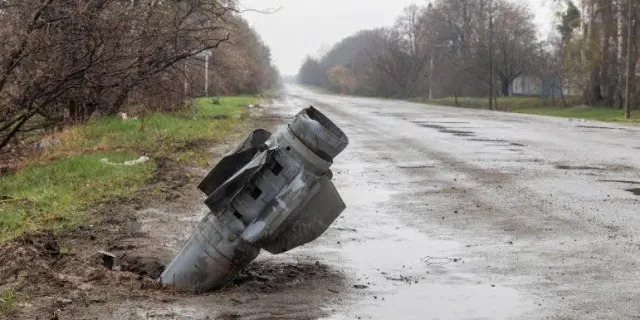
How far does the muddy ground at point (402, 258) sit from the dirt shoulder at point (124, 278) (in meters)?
0.01

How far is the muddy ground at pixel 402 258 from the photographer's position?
4746 millimetres

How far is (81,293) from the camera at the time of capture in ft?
16.2

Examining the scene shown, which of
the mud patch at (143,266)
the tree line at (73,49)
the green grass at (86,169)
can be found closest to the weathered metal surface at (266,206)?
the mud patch at (143,266)

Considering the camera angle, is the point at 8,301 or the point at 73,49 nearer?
the point at 8,301

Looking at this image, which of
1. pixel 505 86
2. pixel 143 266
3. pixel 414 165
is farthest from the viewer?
pixel 505 86

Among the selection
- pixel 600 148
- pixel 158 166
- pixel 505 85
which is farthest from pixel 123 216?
pixel 505 85

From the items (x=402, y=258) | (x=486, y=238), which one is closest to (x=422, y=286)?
(x=402, y=258)

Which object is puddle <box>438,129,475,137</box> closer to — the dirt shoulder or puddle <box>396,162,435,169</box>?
puddle <box>396,162,435,169</box>

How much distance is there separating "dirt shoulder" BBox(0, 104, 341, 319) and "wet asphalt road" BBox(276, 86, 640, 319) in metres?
0.38

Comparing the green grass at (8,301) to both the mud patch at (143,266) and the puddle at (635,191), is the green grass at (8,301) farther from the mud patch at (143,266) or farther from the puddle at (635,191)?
the puddle at (635,191)

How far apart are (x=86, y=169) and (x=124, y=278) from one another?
21.3 feet

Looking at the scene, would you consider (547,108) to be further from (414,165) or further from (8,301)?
(8,301)

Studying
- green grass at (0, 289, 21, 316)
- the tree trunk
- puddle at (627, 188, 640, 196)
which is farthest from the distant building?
green grass at (0, 289, 21, 316)

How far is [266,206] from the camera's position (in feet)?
17.3
